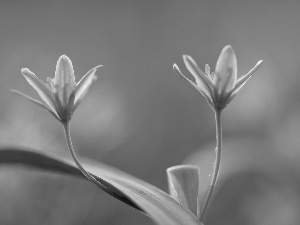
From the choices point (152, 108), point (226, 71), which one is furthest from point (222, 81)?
point (152, 108)

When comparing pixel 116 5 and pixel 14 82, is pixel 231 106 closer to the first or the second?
pixel 14 82

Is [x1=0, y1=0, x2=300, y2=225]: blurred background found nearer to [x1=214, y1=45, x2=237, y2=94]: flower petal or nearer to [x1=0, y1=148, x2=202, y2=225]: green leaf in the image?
[x1=0, y1=148, x2=202, y2=225]: green leaf

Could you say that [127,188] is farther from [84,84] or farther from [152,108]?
[152,108]

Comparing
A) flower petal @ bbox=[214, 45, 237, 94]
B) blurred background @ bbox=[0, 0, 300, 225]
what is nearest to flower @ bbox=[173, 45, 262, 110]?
flower petal @ bbox=[214, 45, 237, 94]

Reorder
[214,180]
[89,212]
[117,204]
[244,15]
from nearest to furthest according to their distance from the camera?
[214,180], [89,212], [117,204], [244,15]

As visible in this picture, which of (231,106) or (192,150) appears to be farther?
(231,106)

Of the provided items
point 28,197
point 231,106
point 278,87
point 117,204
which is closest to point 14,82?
point 231,106

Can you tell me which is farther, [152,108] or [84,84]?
[152,108]
